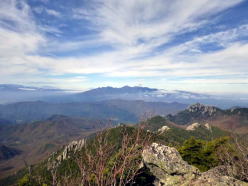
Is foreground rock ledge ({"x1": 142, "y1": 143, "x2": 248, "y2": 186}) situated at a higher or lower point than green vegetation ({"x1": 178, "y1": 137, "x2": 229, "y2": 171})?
higher

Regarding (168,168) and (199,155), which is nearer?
(168,168)

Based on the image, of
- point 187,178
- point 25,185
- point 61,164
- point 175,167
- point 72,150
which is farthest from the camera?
point 72,150

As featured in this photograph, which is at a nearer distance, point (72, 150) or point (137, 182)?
point (137, 182)

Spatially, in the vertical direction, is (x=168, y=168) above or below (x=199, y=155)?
above

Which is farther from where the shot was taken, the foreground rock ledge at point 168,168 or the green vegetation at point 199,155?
the green vegetation at point 199,155

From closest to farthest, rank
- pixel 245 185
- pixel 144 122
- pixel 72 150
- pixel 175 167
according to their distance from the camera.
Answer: pixel 144 122, pixel 245 185, pixel 175 167, pixel 72 150

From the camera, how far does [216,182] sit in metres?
15.3

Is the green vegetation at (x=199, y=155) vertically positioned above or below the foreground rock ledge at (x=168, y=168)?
below

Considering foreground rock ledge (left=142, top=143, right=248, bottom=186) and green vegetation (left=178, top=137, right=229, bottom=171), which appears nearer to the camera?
foreground rock ledge (left=142, top=143, right=248, bottom=186)

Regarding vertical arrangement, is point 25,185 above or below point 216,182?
below

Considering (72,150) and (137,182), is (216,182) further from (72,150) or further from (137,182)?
(72,150)

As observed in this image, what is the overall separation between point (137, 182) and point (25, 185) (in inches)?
2692

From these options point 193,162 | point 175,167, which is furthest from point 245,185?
point 193,162

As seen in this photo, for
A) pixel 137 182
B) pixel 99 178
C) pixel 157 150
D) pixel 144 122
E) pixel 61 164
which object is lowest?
pixel 61 164
